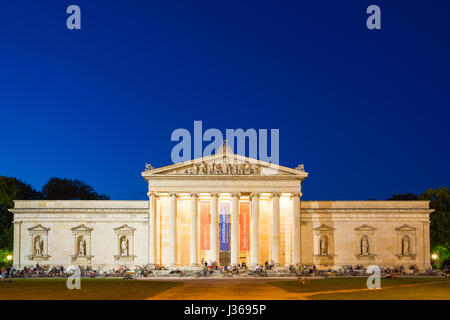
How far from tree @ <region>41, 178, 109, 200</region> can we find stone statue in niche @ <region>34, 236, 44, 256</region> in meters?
42.6

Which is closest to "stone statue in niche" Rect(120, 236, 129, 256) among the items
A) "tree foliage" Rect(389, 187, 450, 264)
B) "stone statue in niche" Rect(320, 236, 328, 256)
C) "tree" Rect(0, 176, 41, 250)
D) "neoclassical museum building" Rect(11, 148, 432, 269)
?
"neoclassical museum building" Rect(11, 148, 432, 269)

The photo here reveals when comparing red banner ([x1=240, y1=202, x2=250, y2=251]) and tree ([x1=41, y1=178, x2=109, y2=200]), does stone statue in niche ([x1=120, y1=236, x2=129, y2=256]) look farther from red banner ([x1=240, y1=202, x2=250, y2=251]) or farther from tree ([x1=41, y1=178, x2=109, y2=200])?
tree ([x1=41, y1=178, x2=109, y2=200])

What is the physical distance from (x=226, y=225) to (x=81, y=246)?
19.9 meters

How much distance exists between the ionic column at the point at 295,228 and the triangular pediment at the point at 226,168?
114 inches

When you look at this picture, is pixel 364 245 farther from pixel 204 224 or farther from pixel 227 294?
pixel 227 294

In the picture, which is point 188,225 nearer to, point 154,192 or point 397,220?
point 154,192

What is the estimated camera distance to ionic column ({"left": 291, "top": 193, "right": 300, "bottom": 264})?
71625 mm

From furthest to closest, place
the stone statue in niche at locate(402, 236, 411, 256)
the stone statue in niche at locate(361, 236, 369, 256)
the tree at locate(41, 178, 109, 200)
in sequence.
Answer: the tree at locate(41, 178, 109, 200) → the stone statue in niche at locate(361, 236, 369, 256) → the stone statue in niche at locate(402, 236, 411, 256)

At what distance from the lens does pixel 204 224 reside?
74.0 metres

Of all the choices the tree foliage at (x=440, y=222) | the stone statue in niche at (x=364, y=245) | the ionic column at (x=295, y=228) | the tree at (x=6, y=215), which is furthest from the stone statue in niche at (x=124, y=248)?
the tree foliage at (x=440, y=222)

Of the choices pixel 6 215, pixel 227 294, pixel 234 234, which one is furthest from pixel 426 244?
pixel 6 215
